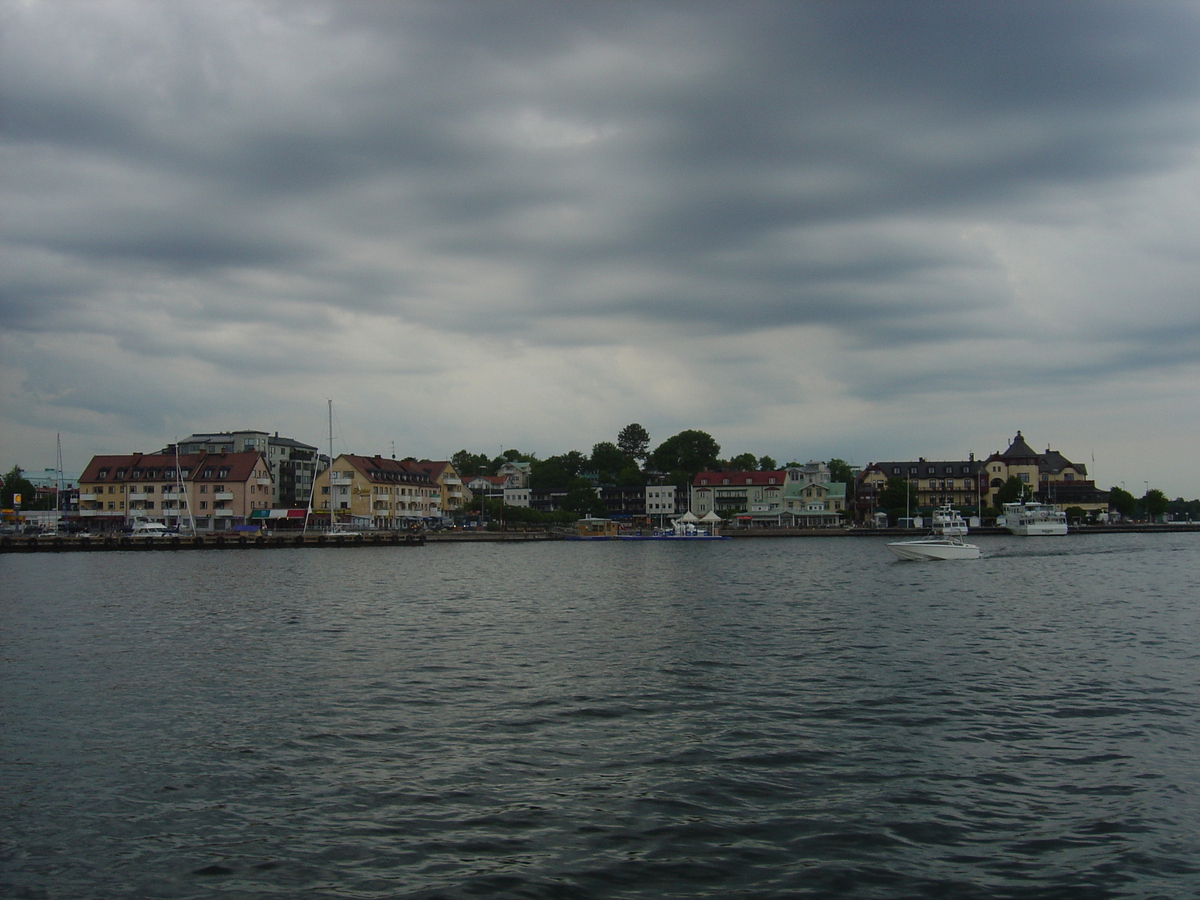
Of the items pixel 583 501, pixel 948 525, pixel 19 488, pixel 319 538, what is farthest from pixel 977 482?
pixel 19 488

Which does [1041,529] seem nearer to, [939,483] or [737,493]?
[939,483]

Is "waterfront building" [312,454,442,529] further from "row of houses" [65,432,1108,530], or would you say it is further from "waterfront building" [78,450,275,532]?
"waterfront building" [78,450,275,532]

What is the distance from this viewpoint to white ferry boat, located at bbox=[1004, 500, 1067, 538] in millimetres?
121875

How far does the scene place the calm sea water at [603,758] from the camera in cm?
991

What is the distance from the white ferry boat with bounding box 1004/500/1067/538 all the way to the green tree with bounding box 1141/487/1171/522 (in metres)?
45.3

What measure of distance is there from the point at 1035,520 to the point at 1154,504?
177 feet

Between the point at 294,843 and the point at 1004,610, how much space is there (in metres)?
30.4

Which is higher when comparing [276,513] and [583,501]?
[583,501]

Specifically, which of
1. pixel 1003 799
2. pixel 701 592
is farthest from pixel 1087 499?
pixel 1003 799

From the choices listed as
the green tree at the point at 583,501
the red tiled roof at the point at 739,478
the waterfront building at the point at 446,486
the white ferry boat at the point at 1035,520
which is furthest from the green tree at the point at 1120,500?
the waterfront building at the point at 446,486

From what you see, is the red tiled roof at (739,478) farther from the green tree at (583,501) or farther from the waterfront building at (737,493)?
the green tree at (583,501)

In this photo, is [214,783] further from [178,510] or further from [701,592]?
[178,510]

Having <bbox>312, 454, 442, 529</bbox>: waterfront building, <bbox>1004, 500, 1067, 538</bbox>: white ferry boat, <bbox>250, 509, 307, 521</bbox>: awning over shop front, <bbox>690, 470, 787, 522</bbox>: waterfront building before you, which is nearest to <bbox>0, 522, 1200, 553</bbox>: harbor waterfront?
<bbox>1004, 500, 1067, 538</bbox>: white ferry boat

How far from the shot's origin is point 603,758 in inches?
551
